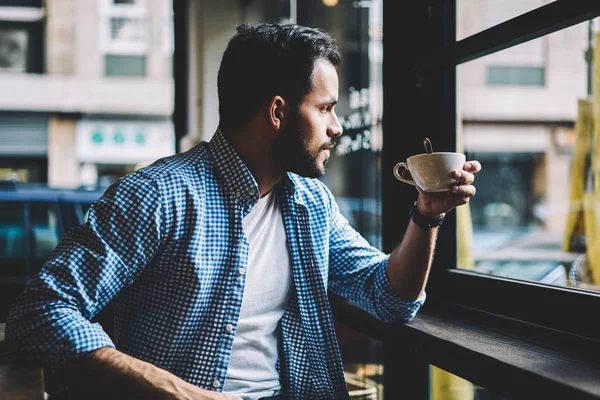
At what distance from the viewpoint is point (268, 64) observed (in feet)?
4.62

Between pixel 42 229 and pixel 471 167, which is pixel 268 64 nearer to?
pixel 471 167

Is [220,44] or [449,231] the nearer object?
[449,231]

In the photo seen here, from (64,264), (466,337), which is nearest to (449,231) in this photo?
(466,337)

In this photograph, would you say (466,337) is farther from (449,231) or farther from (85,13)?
(85,13)

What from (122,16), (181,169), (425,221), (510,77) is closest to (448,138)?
(425,221)

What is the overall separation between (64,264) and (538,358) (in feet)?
2.90

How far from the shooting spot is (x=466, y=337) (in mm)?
1214

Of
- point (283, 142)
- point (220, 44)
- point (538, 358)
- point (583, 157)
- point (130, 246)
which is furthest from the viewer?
point (220, 44)

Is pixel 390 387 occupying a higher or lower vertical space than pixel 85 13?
lower

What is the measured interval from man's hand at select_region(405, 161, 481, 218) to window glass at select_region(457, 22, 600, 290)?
11.3 inches

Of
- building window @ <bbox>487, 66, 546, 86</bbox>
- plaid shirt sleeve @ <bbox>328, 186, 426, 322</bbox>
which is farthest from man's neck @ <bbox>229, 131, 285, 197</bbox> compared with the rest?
building window @ <bbox>487, 66, 546, 86</bbox>

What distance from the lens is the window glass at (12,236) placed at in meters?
3.87

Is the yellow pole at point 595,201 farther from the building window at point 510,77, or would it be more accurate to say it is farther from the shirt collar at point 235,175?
the building window at point 510,77

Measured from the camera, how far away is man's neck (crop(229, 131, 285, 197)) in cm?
142
